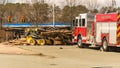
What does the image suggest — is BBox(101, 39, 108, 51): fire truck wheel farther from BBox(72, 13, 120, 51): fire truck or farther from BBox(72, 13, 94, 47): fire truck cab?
BBox(72, 13, 94, 47): fire truck cab

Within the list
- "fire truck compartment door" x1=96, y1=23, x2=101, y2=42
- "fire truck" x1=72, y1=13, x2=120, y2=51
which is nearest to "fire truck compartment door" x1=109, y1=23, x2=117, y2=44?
"fire truck" x1=72, y1=13, x2=120, y2=51

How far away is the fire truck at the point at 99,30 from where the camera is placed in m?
29.2

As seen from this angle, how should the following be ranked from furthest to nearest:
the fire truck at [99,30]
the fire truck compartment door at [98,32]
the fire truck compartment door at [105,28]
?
the fire truck compartment door at [98,32]
the fire truck compartment door at [105,28]
the fire truck at [99,30]

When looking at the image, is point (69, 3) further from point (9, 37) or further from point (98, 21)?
point (98, 21)

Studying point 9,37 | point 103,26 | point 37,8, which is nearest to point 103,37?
point 103,26

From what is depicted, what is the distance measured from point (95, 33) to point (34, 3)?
40303 mm

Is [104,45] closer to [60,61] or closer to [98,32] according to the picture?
[98,32]

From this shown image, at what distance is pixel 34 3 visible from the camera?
71.8 metres

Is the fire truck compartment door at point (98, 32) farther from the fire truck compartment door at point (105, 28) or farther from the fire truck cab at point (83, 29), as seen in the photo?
the fire truck cab at point (83, 29)

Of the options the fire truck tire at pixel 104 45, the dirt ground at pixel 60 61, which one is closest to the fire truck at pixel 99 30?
the fire truck tire at pixel 104 45

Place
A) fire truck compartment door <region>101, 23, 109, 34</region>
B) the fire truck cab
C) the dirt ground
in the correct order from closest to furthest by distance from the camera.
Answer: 1. the dirt ground
2. fire truck compartment door <region>101, 23, 109, 34</region>
3. the fire truck cab

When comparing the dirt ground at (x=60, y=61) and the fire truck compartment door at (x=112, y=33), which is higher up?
the fire truck compartment door at (x=112, y=33)

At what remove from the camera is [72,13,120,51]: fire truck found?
29.2 meters

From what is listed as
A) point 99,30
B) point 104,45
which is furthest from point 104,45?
point 99,30
